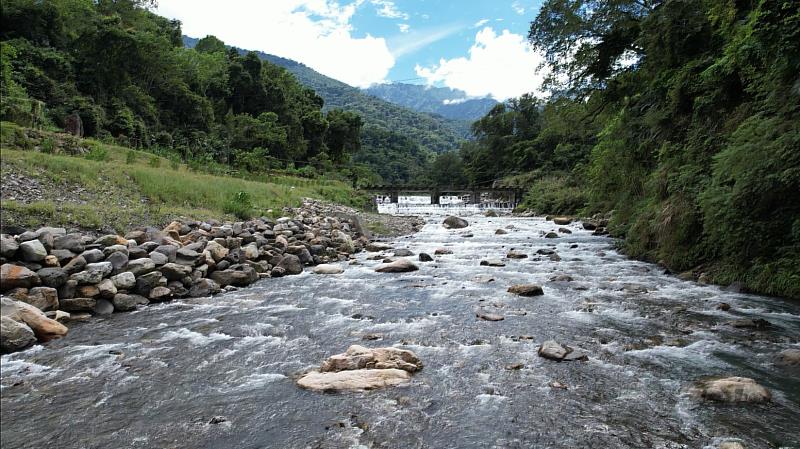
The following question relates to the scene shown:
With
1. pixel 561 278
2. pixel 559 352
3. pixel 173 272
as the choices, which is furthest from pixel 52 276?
pixel 561 278

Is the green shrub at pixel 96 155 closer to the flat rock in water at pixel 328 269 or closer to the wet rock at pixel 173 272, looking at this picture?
the wet rock at pixel 173 272

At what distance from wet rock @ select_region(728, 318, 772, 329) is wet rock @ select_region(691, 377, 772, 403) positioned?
2.62 meters

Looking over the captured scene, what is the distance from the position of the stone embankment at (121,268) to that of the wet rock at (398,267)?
127cm

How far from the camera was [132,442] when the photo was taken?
11.5ft

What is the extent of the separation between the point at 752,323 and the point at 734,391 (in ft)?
10.2

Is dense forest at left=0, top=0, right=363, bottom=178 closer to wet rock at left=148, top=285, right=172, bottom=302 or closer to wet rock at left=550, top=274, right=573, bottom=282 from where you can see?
wet rock at left=148, top=285, right=172, bottom=302

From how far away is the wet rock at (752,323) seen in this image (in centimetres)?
659

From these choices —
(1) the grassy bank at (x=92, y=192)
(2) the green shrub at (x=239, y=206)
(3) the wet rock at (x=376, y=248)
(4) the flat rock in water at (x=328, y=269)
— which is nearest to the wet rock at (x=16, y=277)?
(1) the grassy bank at (x=92, y=192)

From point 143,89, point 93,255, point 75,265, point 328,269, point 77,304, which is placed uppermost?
point 143,89

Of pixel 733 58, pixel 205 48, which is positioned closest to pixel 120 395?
pixel 733 58

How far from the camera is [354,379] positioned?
469cm

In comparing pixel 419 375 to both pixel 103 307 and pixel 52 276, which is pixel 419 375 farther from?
pixel 52 276

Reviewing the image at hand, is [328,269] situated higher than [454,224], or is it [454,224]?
[454,224]

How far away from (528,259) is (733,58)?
23.3ft
